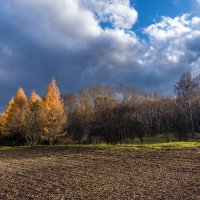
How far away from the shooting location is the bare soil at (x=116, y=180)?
1353cm

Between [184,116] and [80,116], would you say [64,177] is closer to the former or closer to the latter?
[80,116]

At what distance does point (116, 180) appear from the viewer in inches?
664

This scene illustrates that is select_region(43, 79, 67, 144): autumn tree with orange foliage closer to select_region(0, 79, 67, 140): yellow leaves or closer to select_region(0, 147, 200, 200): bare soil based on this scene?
select_region(0, 79, 67, 140): yellow leaves

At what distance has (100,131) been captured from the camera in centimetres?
4997

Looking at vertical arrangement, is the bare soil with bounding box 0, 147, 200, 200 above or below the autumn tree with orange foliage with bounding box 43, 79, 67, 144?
below

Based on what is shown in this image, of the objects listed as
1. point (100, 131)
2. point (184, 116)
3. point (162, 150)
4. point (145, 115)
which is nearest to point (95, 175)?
point (162, 150)

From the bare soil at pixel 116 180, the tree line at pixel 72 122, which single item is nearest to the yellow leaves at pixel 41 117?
the tree line at pixel 72 122

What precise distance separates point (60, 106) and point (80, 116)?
832 cm

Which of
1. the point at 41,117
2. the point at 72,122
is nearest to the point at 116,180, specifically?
the point at 41,117

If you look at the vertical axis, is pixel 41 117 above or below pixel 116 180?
above

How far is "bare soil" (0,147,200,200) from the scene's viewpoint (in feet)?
44.4

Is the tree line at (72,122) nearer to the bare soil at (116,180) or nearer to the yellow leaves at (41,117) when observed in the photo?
the yellow leaves at (41,117)

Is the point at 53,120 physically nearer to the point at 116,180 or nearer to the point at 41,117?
the point at 41,117

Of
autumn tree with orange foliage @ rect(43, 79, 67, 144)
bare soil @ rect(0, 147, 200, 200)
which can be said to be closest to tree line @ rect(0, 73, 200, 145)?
autumn tree with orange foliage @ rect(43, 79, 67, 144)
